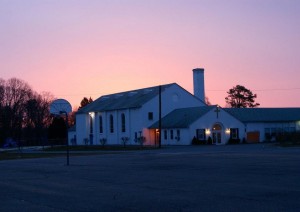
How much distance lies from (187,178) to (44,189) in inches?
204

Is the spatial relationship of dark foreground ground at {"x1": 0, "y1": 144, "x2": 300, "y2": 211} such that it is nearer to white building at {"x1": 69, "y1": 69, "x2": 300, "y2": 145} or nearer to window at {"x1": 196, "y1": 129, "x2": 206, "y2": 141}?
white building at {"x1": 69, "y1": 69, "x2": 300, "y2": 145}

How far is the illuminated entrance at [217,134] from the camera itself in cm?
7586

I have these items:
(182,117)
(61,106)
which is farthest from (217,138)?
(61,106)

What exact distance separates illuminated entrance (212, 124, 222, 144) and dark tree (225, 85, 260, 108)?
187 feet

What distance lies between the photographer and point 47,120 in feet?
416

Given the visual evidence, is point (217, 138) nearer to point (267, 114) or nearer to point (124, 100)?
point (267, 114)

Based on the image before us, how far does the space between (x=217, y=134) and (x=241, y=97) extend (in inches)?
2303

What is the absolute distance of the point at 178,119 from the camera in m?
78.8

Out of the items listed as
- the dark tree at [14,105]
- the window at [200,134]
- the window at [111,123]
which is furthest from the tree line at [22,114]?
the window at [200,134]

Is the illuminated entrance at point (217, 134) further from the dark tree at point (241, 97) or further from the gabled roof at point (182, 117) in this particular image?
the dark tree at point (241, 97)

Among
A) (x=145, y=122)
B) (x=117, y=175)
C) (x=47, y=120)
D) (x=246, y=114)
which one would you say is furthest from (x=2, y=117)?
(x=117, y=175)

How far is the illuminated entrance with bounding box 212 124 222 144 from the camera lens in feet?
249

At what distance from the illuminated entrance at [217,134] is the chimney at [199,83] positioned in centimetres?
1606

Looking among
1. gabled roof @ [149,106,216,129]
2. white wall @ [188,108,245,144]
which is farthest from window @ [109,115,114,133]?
white wall @ [188,108,245,144]
